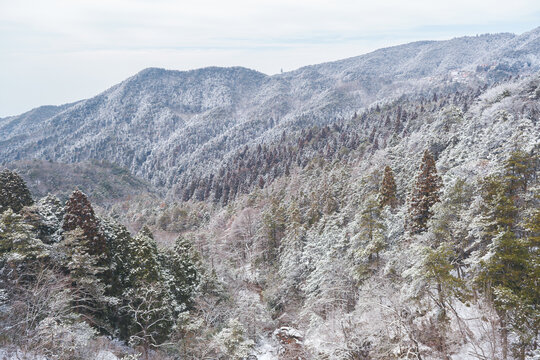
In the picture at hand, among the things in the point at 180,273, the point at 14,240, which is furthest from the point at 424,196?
the point at 14,240

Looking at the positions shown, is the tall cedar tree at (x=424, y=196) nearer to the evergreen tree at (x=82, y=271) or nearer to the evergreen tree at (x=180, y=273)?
the evergreen tree at (x=180, y=273)

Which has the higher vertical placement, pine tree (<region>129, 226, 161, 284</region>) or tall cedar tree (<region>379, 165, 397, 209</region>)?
tall cedar tree (<region>379, 165, 397, 209</region>)

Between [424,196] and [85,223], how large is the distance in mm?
32081

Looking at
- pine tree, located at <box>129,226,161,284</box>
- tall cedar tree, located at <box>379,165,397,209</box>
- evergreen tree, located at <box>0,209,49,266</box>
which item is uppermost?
evergreen tree, located at <box>0,209,49,266</box>

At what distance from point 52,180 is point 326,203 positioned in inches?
7500

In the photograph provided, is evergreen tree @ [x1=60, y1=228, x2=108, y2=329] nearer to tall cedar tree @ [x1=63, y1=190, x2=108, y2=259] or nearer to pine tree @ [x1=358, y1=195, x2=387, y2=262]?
tall cedar tree @ [x1=63, y1=190, x2=108, y2=259]

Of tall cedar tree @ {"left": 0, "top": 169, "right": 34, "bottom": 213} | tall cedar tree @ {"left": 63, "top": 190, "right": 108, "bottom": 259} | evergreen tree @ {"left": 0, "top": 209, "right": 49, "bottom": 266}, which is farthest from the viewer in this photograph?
tall cedar tree @ {"left": 0, "top": 169, "right": 34, "bottom": 213}

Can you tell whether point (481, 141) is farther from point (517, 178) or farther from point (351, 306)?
point (351, 306)

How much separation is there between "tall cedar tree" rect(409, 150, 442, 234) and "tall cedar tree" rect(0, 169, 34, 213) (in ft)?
131

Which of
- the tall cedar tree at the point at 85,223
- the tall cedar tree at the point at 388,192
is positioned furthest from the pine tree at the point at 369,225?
the tall cedar tree at the point at 85,223

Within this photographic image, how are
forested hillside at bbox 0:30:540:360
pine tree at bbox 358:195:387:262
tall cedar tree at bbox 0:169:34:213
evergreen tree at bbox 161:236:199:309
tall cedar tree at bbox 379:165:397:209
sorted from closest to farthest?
forested hillside at bbox 0:30:540:360, pine tree at bbox 358:195:387:262, evergreen tree at bbox 161:236:199:309, tall cedar tree at bbox 0:169:34:213, tall cedar tree at bbox 379:165:397:209

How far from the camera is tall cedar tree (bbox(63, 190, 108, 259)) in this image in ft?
84.9

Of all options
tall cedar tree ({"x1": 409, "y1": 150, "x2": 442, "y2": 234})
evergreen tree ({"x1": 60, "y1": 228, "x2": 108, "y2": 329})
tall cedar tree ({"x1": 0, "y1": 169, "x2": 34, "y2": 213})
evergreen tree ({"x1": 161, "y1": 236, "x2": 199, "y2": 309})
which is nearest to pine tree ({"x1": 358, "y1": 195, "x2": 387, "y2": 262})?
tall cedar tree ({"x1": 409, "y1": 150, "x2": 442, "y2": 234})

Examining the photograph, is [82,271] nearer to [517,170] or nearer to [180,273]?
[180,273]
